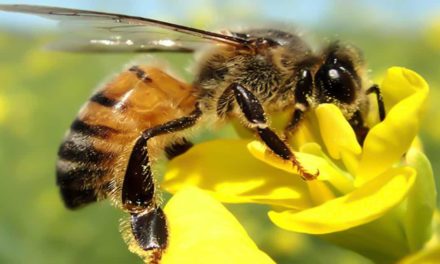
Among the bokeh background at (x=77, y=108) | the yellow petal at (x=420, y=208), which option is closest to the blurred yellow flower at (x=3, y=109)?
the bokeh background at (x=77, y=108)

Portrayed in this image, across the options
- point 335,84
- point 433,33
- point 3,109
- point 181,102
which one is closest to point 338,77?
point 335,84

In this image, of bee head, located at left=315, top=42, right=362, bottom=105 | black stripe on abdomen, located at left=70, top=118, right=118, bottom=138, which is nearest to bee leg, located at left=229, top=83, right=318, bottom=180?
bee head, located at left=315, top=42, right=362, bottom=105

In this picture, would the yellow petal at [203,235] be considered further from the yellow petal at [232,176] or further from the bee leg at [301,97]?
the bee leg at [301,97]

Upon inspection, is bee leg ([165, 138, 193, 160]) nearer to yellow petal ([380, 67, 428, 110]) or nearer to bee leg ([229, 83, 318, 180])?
bee leg ([229, 83, 318, 180])

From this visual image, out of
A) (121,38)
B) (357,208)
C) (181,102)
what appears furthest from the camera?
(121,38)

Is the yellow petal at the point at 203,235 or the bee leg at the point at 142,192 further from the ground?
the yellow petal at the point at 203,235

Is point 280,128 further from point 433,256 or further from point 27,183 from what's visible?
point 27,183

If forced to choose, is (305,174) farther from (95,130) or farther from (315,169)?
(95,130)

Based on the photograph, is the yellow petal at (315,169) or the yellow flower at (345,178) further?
the yellow petal at (315,169)
